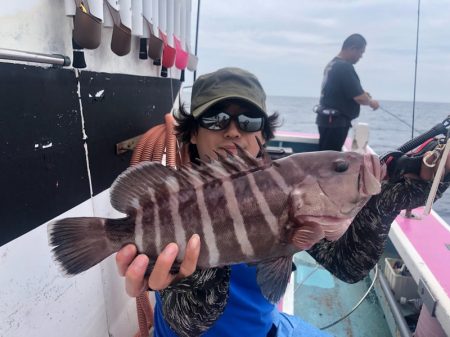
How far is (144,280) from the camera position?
3.96 ft

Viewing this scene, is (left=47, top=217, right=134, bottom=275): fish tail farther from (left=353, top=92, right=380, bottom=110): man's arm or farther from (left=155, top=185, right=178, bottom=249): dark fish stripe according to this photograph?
(left=353, top=92, right=380, bottom=110): man's arm

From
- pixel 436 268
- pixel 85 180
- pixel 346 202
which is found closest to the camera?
pixel 346 202

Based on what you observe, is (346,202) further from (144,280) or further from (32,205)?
(32,205)

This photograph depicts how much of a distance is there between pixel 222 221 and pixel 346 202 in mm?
498

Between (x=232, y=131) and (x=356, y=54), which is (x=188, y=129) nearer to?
(x=232, y=131)

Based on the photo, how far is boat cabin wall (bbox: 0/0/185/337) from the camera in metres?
1.25

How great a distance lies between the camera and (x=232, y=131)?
1.76m

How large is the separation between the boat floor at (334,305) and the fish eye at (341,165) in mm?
2101

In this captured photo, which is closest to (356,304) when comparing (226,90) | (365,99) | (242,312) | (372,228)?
(372,228)

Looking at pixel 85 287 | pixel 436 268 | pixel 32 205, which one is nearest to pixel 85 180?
pixel 32 205

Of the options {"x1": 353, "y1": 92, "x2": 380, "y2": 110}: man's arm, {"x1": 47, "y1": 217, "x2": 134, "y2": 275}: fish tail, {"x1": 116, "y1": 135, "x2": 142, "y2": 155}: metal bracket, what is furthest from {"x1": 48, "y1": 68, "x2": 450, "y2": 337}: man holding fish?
{"x1": 353, "y1": 92, "x2": 380, "y2": 110}: man's arm

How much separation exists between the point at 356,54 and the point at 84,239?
17.6ft

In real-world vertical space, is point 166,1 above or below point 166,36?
above

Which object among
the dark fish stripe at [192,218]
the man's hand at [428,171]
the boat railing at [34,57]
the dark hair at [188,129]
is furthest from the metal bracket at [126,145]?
the man's hand at [428,171]
